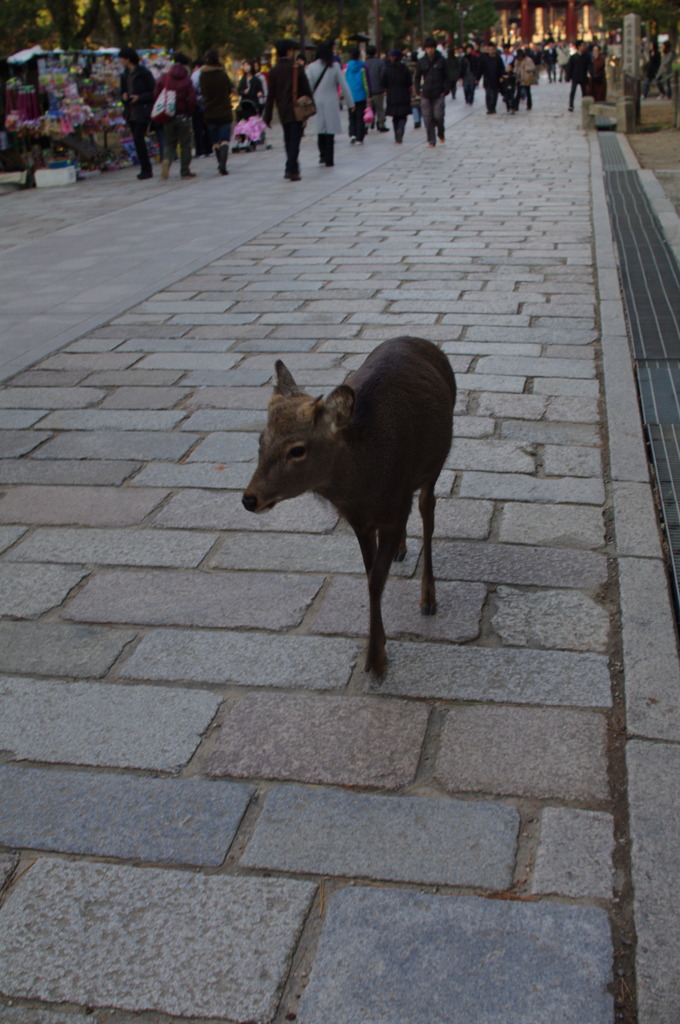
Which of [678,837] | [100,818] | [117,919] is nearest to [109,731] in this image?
[100,818]

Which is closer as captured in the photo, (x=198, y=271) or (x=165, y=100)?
(x=198, y=271)

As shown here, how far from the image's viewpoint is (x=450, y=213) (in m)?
12.9

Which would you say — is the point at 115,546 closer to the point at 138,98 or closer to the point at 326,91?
the point at 138,98

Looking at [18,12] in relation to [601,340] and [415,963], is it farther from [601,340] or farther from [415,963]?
[415,963]

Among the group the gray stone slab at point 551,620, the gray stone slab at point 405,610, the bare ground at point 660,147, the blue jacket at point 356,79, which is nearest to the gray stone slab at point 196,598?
the gray stone slab at point 405,610

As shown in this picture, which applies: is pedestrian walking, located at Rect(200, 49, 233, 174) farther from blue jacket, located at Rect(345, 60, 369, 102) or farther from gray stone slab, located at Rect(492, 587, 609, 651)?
gray stone slab, located at Rect(492, 587, 609, 651)

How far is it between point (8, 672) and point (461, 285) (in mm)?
6499

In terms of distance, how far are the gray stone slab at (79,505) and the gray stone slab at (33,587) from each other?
485 millimetres

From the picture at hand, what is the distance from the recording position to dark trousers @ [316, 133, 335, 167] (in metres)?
18.0

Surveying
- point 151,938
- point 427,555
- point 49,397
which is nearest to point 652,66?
point 49,397

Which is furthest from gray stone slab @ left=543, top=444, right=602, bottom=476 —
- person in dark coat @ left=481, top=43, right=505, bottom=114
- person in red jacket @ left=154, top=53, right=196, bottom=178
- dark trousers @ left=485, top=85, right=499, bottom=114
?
dark trousers @ left=485, top=85, right=499, bottom=114

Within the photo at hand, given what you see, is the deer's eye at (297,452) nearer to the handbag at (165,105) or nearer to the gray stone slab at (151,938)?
the gray stone slab at (151,938)

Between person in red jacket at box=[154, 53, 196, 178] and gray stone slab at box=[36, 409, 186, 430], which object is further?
person in red jacket at box=[154, 53, 196, 178]

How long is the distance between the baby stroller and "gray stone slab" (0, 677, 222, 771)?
834 inches
